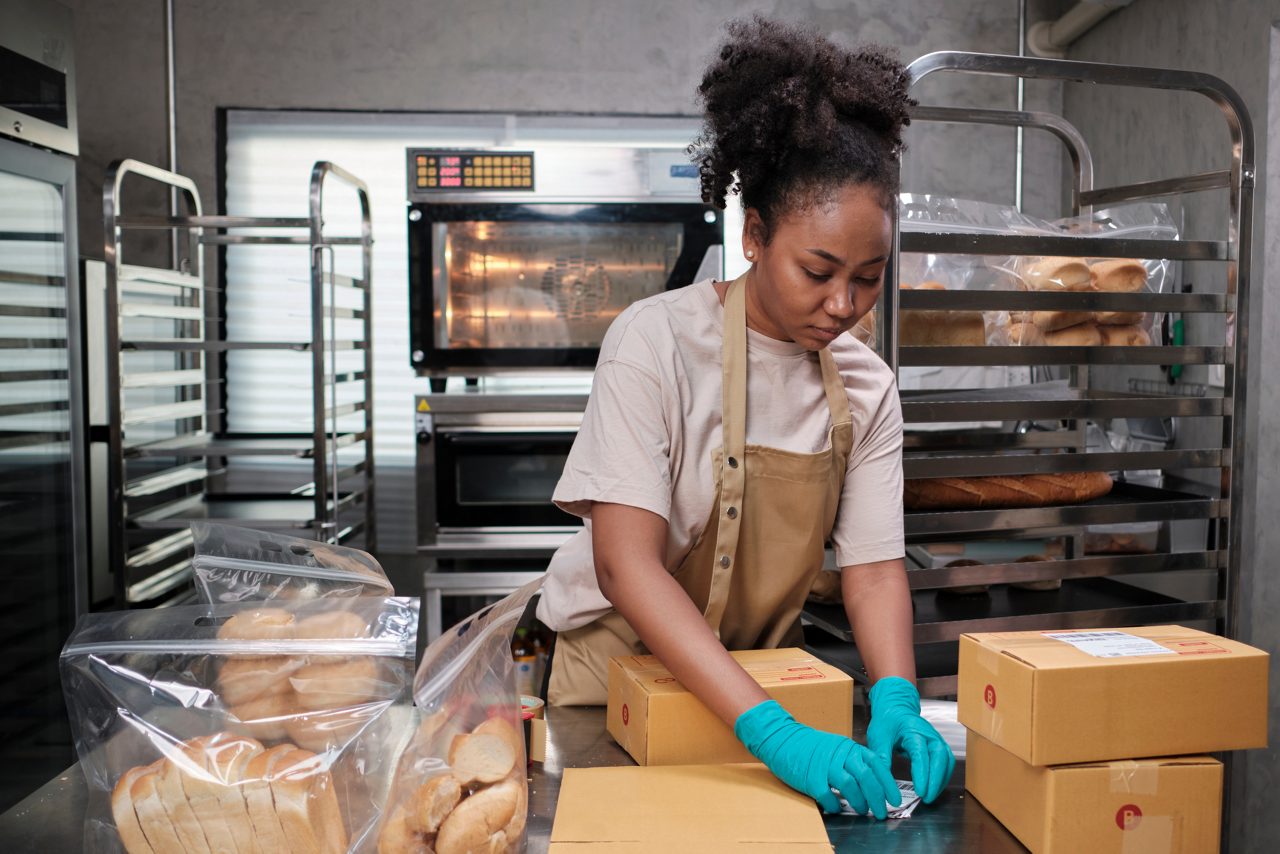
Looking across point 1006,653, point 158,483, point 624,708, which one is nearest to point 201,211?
point 158,483

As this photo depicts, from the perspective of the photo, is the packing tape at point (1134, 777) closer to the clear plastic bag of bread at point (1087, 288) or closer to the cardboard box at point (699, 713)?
the cardboard box at point (699, 713)

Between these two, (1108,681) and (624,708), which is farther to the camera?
(624,708)

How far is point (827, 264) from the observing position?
1.32 m

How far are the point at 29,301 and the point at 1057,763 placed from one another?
265 cm

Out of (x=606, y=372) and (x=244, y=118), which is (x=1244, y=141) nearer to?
(x=606, y=372)

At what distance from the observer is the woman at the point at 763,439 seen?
1.31 m

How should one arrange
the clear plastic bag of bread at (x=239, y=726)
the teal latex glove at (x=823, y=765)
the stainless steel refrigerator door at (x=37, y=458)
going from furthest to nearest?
the stainless steel refrigerator door at (x=37, y=458), the teal latex glove at (x=823, y=765), the clear plastic bag of bread at (x=239, y=726)

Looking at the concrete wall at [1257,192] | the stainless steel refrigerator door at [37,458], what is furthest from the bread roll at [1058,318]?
the stainless steel refrigerator door at [37,458]

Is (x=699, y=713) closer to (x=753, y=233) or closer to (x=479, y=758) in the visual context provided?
(x=479, y=758)

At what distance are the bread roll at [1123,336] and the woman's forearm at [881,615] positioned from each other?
75cm

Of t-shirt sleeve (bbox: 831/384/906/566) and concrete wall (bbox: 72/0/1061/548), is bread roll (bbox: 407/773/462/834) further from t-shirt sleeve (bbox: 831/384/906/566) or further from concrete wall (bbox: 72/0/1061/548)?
concrete wall (bbox: 72/0/1061/548)

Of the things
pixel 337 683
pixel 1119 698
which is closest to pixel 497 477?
pixel 337 683

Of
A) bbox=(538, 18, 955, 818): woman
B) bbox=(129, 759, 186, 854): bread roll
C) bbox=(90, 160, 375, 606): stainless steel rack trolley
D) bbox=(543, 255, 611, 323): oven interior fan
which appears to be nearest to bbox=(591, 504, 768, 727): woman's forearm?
bbox=(538, 18, 955, 818): woman

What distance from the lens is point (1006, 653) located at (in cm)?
109
